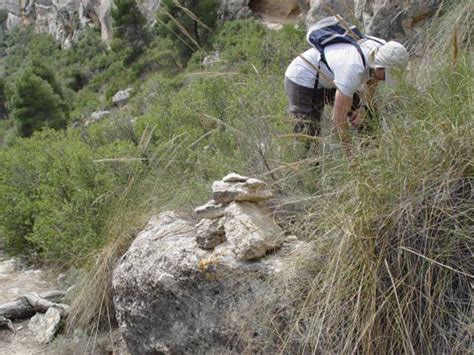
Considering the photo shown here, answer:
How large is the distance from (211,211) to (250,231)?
36 centimetres

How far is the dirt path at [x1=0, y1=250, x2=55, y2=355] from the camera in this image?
11.9ft

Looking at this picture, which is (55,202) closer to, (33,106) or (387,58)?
(387,58)

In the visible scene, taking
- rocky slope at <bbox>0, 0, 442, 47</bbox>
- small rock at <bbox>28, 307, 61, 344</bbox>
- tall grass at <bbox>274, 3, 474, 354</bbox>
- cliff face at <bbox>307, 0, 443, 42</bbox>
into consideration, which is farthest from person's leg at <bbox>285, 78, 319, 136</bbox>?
cliff face at <bbox>307, 0, 443, 42</bbox>

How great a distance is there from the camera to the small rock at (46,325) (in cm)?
361

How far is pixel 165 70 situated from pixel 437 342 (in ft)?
87.2

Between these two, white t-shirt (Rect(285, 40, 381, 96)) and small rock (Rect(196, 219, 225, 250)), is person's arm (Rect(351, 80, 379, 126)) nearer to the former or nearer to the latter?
white t-shirt (Rect(285, 40, 381, 96))

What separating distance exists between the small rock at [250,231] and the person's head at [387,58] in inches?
34.1

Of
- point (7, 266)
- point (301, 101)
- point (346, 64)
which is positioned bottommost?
point (7, 266)

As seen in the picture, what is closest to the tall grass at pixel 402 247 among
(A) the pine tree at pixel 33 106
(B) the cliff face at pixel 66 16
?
(A) the pine tree at pixel 33 106

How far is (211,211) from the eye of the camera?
265 cm

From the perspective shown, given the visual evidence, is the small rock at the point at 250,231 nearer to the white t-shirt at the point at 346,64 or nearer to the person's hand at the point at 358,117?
the person's hand at the point at 358,117

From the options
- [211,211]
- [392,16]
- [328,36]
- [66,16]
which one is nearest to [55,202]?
[211,211]

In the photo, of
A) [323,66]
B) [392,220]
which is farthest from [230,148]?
[392,220]

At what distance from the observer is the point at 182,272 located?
2.50 meters
